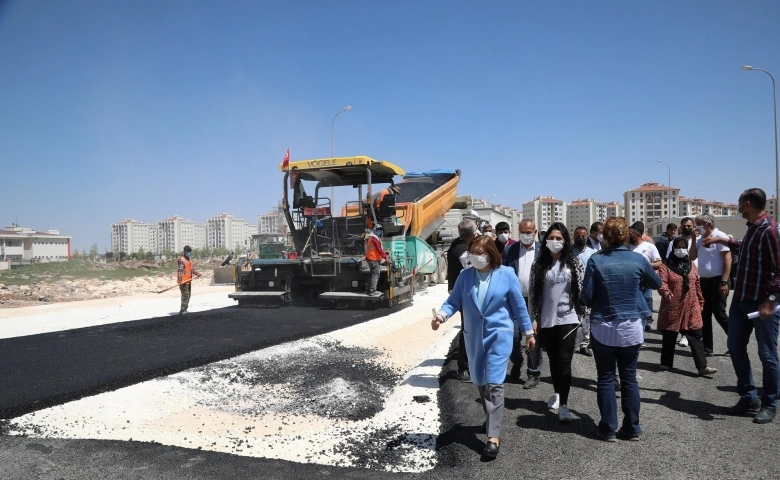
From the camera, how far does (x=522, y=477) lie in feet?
10.6

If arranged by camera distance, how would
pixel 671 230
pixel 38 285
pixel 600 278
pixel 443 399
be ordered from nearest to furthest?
pixel 600 278 → pixel 443 399 → pixel 671 230 → pixel 38 285

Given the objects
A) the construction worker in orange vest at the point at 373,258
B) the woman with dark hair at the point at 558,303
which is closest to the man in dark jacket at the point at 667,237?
the woman with dark hair at the point at 558,303

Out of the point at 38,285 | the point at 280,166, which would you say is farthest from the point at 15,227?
the point at 280,166

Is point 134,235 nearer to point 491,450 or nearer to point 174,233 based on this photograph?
point 174,233

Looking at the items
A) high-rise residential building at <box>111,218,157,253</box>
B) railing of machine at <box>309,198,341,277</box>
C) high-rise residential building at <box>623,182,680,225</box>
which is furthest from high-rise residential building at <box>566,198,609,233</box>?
railing of machine at <box>309,198,341,277</box>

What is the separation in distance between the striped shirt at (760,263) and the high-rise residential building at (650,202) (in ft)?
291

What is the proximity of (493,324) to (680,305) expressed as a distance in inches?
122

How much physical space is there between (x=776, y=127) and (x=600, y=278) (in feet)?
70.6

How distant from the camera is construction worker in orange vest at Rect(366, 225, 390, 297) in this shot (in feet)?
34.5

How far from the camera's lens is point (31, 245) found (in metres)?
61.4

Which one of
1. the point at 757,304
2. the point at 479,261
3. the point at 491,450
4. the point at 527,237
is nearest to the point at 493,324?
the point at 479,261

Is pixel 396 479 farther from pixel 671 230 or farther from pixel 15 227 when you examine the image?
pixel 15 227

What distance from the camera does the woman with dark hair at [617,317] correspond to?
379 cm

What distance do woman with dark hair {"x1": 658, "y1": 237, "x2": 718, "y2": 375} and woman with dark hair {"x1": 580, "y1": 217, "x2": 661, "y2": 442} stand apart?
2.00 metres
